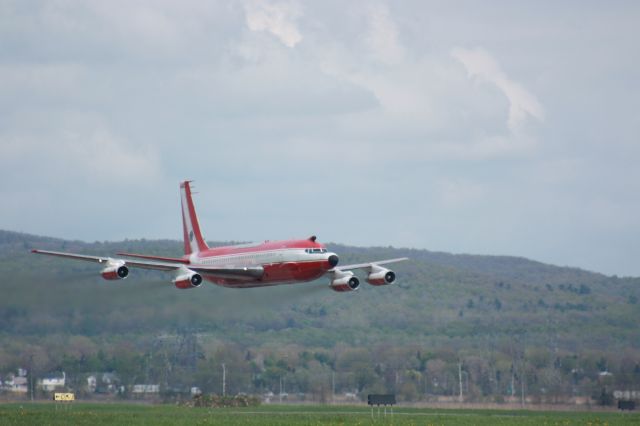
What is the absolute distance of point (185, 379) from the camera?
13700cm

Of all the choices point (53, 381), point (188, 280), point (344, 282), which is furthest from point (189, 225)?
point (53, 381)

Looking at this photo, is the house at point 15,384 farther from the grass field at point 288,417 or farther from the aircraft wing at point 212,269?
the aircraft wing at point 212,269

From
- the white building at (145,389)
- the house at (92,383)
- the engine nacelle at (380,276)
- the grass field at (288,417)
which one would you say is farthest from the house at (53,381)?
the engine nacelle at (380,276)

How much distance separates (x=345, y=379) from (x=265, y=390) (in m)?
9.17

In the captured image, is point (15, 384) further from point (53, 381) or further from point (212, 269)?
point (212, 269)

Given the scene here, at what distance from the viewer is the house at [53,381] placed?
139000 mm

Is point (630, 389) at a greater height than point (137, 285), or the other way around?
point (137, 285)

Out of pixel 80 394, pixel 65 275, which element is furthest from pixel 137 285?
pixel 80 394

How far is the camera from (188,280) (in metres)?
97.1

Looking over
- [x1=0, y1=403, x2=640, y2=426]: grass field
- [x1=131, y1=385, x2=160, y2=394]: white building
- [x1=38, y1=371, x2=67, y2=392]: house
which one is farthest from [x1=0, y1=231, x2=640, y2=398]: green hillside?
[x1=0, y1=403, x2=640, y2=426]: grass field

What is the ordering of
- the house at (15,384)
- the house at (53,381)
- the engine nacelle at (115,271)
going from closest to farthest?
1. the engine nacelle at (115,271)
2. the house at (53,381)
3. the house at (15,384)

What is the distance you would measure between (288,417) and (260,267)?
37.4 ft

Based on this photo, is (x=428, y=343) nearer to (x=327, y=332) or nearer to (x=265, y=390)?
(x=327, y=332)

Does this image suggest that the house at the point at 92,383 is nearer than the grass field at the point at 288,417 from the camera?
No
